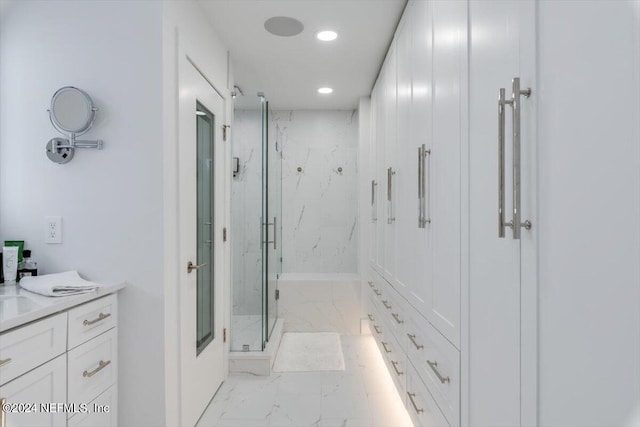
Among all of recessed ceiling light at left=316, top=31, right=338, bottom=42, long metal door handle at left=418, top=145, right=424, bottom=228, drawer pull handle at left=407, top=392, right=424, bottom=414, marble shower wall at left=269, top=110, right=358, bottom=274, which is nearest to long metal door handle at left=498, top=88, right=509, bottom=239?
long metal door handle at left=418, top=145, right=424, bottom=228

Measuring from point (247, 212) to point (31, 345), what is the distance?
2.00m

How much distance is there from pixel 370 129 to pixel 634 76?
10.9 ft

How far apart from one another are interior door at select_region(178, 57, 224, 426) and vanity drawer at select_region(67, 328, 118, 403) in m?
0.36

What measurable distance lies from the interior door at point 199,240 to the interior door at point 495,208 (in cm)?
143

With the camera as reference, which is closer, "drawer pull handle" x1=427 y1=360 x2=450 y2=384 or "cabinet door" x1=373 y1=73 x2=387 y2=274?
"drawer pull handle" x1=427 y1=360 x2=450 y2=384

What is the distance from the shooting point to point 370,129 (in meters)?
3.91

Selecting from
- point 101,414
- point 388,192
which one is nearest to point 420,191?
point 388,192

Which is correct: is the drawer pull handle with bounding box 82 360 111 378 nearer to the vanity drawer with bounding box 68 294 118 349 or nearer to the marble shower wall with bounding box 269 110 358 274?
the vanity drawer with bounding box 68 294 118 349

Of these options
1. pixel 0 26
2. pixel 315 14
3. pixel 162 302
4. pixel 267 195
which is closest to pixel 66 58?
pixel 0 26

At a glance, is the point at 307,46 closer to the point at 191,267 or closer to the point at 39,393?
the point at 191,267

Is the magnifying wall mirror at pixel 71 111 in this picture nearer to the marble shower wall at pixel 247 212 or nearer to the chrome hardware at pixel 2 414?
the chrome hardware at pixel 2 414

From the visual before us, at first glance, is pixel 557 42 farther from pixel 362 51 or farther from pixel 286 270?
pixel 286 270

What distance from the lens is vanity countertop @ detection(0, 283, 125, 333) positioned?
3.89 ft

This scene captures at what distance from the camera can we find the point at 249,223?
3.19 m
